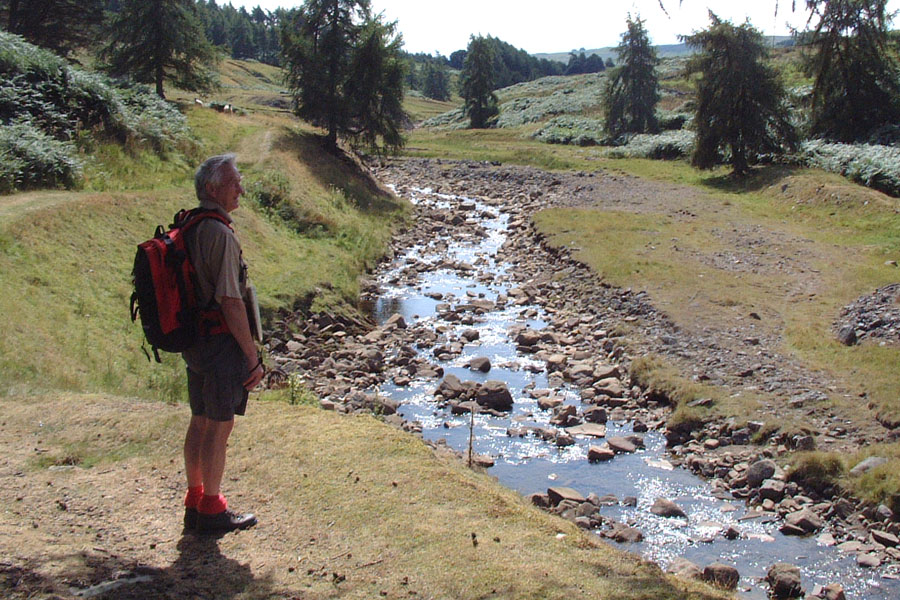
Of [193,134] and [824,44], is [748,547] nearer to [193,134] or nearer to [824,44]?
[193,134]

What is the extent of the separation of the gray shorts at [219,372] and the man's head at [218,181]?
1.01 meters

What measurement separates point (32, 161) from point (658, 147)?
46965 mm

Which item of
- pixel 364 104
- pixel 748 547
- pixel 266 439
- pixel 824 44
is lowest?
pixel 748 547

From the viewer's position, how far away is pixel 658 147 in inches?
2290

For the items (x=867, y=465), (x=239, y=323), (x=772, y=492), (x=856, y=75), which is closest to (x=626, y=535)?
(x=772, y=492)

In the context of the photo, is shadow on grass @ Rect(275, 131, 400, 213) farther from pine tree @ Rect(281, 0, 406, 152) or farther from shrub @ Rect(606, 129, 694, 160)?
shrub @ Rect(606, 129, 694, 160)

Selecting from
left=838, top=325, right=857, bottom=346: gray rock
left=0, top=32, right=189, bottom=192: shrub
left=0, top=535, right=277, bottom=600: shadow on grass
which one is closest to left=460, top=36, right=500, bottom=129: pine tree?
left=0, top=32, right=189, bottom=192: shrub

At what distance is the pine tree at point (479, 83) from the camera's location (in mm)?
95438

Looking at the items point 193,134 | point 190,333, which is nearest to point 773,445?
point 190,333

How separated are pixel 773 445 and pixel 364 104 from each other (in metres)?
31.5

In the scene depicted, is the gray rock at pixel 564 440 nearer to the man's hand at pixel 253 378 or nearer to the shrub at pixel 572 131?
the man's hand at pixel 253 378

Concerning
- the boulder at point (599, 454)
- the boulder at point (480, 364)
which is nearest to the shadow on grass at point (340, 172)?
the boulder at point (480, 364)

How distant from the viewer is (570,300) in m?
22.3

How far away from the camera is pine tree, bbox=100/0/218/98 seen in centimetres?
3738
